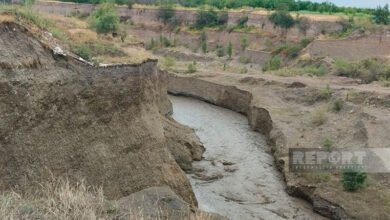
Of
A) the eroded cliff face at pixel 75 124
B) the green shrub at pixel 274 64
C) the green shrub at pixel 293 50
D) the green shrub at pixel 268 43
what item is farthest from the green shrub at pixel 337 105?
the green shrub at pixel 268 43

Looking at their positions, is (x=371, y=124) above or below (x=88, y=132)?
below

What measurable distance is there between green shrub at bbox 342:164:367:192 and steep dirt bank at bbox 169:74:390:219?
0.27 metres

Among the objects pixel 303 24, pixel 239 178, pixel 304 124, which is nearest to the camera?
pixel 239 178

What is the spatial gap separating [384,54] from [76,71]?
132ft

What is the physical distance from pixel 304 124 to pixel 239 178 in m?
8.30

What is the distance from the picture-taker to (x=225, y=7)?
3713 inches

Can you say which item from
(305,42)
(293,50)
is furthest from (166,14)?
(293,50)

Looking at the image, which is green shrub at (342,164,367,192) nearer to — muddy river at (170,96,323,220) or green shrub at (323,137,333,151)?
muddy river at (170,96,323,220)

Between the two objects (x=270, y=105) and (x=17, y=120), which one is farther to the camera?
(x=270, y=105)

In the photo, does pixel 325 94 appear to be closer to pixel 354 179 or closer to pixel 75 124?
pixel 354 179

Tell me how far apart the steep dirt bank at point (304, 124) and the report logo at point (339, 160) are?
55cm

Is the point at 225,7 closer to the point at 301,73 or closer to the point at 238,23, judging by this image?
the point at 238,23

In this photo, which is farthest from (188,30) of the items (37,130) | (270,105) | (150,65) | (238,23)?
(37,130)

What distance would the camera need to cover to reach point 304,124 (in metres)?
30.6
